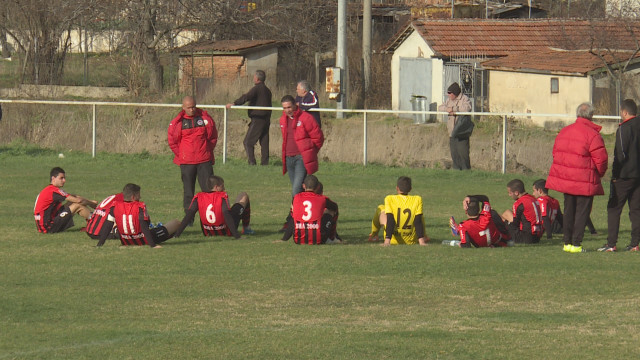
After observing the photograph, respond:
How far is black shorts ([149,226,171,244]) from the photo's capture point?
14109 mm

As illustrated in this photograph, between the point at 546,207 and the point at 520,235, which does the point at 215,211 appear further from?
the point at 546,207

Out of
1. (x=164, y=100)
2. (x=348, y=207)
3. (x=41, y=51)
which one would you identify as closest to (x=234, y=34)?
(x=41, y=51)

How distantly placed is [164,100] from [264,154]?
57.7 ft

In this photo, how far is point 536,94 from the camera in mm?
45719

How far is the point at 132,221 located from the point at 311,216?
2.19 meters

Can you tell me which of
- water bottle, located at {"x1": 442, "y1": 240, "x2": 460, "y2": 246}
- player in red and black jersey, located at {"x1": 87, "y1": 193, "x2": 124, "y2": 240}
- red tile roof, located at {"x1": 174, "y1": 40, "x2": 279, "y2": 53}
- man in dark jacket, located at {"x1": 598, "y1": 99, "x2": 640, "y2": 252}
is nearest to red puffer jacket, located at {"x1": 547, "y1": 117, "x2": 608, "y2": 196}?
man in dark jacket, located at {"x1": 598, "y1": 99, "x2": 640, "y2": 252}

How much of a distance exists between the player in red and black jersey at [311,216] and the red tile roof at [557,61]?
3044cm

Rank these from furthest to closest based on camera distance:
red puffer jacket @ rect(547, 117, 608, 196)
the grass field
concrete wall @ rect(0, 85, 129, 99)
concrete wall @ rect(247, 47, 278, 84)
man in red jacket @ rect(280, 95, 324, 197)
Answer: concrete wall @ rect(247, 47, 278, 84), concrete wall @ rect(0, 85, 129, 99), man in red jacket @ rect(280, 95, 324, 197), red puffer jacket @ rect(547, 117, 608, 196), the grass field

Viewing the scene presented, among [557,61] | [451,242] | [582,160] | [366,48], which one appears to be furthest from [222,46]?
[582,160]

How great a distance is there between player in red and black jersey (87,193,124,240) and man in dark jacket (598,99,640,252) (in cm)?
604

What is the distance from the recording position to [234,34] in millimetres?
53375

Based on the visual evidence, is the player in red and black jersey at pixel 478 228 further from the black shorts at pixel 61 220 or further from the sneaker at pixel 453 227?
the black shorts at pixel 61 220

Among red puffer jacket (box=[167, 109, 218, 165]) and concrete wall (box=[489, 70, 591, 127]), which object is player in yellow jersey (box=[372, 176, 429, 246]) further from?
concrete wall (box=[489, 70, 591, 127])

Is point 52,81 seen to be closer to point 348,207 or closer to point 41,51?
point 41,51
